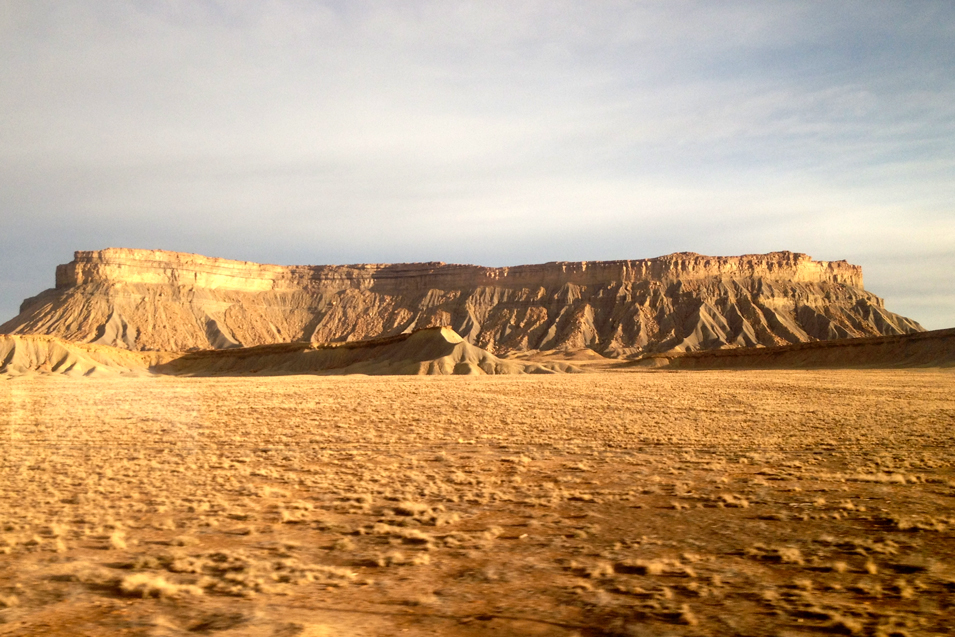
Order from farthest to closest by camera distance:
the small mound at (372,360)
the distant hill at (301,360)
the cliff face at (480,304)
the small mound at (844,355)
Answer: the cliff face at (480,304)
the small mound at (844,355)
the distant hill at (301,360)
the small mound at (372,360)

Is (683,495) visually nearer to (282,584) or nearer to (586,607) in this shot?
(586,607)

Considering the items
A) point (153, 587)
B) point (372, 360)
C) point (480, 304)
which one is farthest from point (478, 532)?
point (480, 304)

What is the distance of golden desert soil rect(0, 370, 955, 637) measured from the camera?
19.9 feet

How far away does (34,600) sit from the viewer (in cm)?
645

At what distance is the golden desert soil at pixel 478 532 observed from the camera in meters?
6.08

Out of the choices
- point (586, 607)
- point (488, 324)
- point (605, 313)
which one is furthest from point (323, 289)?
point (586, 607)

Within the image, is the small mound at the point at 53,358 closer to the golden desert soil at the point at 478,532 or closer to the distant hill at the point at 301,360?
the distant hill at the point at 301,360

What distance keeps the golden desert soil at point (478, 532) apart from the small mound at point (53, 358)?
58.2m

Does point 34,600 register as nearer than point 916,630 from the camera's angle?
No

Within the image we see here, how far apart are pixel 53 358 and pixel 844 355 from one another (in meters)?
88.4

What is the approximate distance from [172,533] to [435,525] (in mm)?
3521

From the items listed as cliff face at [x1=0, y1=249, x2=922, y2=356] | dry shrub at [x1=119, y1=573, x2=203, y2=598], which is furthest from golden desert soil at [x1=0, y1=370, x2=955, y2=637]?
cliff face at [x1=0, y1=249, x2=922, y2=356]

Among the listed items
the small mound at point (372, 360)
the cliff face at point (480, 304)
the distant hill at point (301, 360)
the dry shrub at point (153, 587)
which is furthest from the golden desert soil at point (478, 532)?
the cliff face at point (480, 304)

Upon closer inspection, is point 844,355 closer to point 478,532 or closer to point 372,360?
point 372,360
